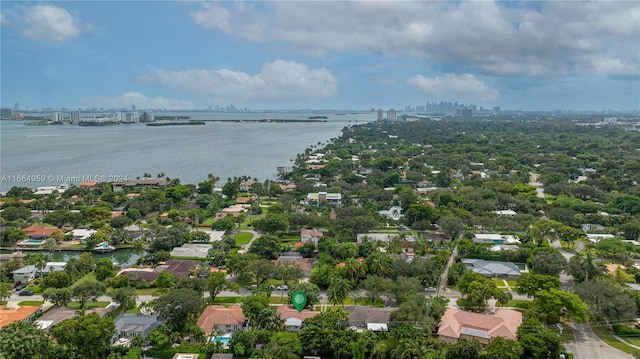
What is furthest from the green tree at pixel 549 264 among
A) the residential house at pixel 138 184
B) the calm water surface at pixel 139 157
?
the residential house at pixel 138 184

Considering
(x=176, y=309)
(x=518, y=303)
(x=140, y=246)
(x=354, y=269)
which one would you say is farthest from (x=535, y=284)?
(x=140, y=246)

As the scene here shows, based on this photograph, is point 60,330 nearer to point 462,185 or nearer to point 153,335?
point 153,335

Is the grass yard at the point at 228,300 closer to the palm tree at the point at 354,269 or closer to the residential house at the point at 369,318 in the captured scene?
the palm tree at the point at 354,269

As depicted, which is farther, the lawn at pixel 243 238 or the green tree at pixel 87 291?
the lawn at pixel 243 238

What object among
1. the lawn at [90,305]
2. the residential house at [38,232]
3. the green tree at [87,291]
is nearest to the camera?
the green tree at [87,291]

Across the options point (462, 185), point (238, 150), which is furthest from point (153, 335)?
point (238, 150)

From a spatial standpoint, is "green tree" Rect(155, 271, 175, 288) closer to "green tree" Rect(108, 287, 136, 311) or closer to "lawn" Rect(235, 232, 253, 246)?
"green tree" Rect(108, 287, 136, 311)
